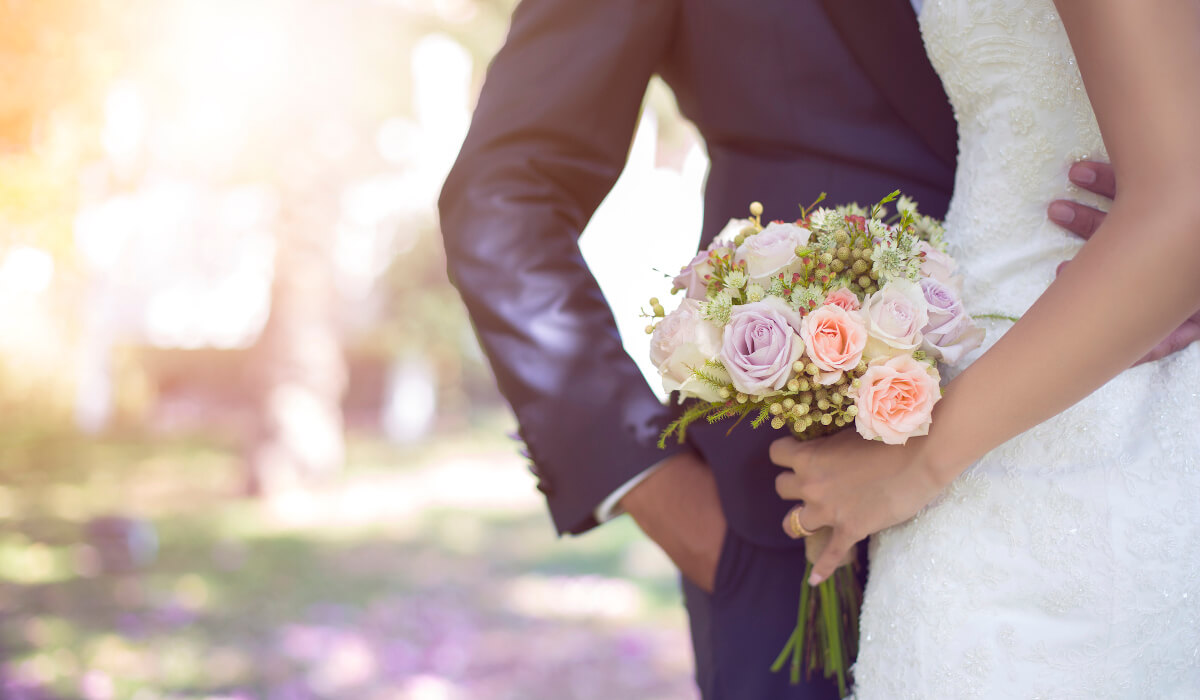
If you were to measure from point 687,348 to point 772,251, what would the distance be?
0.18 m

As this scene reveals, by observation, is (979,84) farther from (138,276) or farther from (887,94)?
(138,276)

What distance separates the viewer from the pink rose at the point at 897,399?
1.17m

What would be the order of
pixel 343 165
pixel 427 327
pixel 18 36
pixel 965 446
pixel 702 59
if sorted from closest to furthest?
pixel 965 446 < pixel 702 59 < pixel 18 36 < pixel 343 165 < pixel 427 327

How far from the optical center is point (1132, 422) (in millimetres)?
1301

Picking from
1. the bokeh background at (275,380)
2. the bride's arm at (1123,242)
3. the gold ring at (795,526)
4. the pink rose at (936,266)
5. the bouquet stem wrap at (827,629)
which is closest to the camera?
the bride's arm at (1123,242)

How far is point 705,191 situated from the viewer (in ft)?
6.19

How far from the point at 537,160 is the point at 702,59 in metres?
0.37

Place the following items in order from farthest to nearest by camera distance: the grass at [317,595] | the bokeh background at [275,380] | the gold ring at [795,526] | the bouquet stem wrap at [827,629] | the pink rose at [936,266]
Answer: the bokeh background at [275,380], the grass at [317,595], the bouquet stem wrap at [827,629], the gold ring at [795,526], the pink rose at [936,266]

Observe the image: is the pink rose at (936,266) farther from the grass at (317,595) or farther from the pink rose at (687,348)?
the grass at (317,595)

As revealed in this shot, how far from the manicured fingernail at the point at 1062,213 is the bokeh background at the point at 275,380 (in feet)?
15.2

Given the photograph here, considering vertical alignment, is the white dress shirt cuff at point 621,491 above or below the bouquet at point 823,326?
below

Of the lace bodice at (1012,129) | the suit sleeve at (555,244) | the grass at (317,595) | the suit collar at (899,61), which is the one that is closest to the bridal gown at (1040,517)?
the lace bodice at (1012,129)

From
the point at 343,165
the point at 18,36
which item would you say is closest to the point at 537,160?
the point at 18,36

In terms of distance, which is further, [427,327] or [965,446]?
[427,327]
